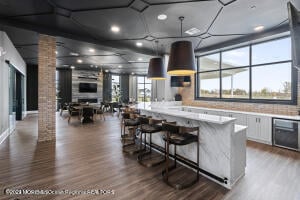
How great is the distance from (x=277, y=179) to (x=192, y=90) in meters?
5.40

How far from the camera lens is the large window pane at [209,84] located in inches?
273

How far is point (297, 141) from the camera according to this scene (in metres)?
3.94

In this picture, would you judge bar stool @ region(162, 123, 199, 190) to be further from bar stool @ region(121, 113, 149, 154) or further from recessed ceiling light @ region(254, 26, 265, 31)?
recessed ceiling light @ region(254, 26, 265, 31)

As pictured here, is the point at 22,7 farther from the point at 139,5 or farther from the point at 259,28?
the point at 259,28

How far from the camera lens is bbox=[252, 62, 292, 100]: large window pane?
4.80m

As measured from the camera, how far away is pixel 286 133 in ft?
13.5

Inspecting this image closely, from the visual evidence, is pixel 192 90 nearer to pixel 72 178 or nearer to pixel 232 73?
pixel 232 73

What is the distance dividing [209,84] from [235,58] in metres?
1.56

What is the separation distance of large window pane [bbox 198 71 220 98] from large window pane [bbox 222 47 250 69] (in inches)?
22.1

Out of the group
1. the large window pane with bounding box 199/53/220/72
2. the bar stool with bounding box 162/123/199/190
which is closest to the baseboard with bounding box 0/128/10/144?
the bar stool with bounding box 162/123/199/190

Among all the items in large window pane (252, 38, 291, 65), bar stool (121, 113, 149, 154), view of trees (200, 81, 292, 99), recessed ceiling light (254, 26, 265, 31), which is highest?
recessed ceiling light (254, 26, 265, 31)

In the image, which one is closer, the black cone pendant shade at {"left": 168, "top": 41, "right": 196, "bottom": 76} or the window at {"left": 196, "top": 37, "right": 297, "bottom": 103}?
the black cone pendant shade at {"left": 168, "top": 41, "right": 196, "bottom": 76}

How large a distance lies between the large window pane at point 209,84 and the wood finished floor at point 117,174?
3.33 m

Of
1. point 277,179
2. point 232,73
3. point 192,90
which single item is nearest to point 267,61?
point 232,73
